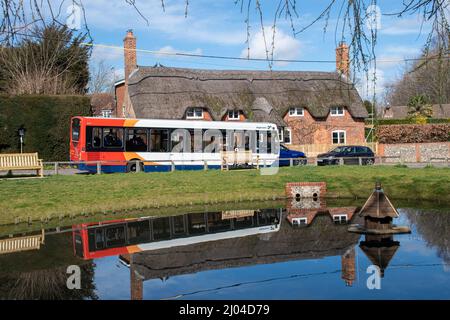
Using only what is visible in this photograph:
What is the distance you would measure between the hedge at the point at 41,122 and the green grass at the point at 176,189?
45.1 ft

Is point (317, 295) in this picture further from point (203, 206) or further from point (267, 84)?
point (267, 84)

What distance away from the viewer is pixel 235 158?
29.5 metres

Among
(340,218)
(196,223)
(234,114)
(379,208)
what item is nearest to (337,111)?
(234,114)

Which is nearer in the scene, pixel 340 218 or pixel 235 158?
pixel 340 218

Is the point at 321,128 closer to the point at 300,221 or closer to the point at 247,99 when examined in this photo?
the point at 247,99

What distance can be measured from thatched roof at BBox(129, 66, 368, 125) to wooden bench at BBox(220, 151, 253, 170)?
12.2 m

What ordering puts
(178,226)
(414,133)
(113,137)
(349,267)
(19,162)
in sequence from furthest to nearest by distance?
(414,133)
(113,137)
(19,162)
(178,226)
(349,267)

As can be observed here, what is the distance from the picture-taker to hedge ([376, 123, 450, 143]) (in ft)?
130

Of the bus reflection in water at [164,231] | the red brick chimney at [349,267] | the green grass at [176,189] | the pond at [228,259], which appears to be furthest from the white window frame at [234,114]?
the red brick chimney at [349,267]

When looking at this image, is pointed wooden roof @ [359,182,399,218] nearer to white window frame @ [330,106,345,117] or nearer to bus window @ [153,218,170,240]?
bus window @ [153,218,170,240]

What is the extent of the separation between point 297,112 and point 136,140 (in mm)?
22053

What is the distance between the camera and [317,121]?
45.8 meters
